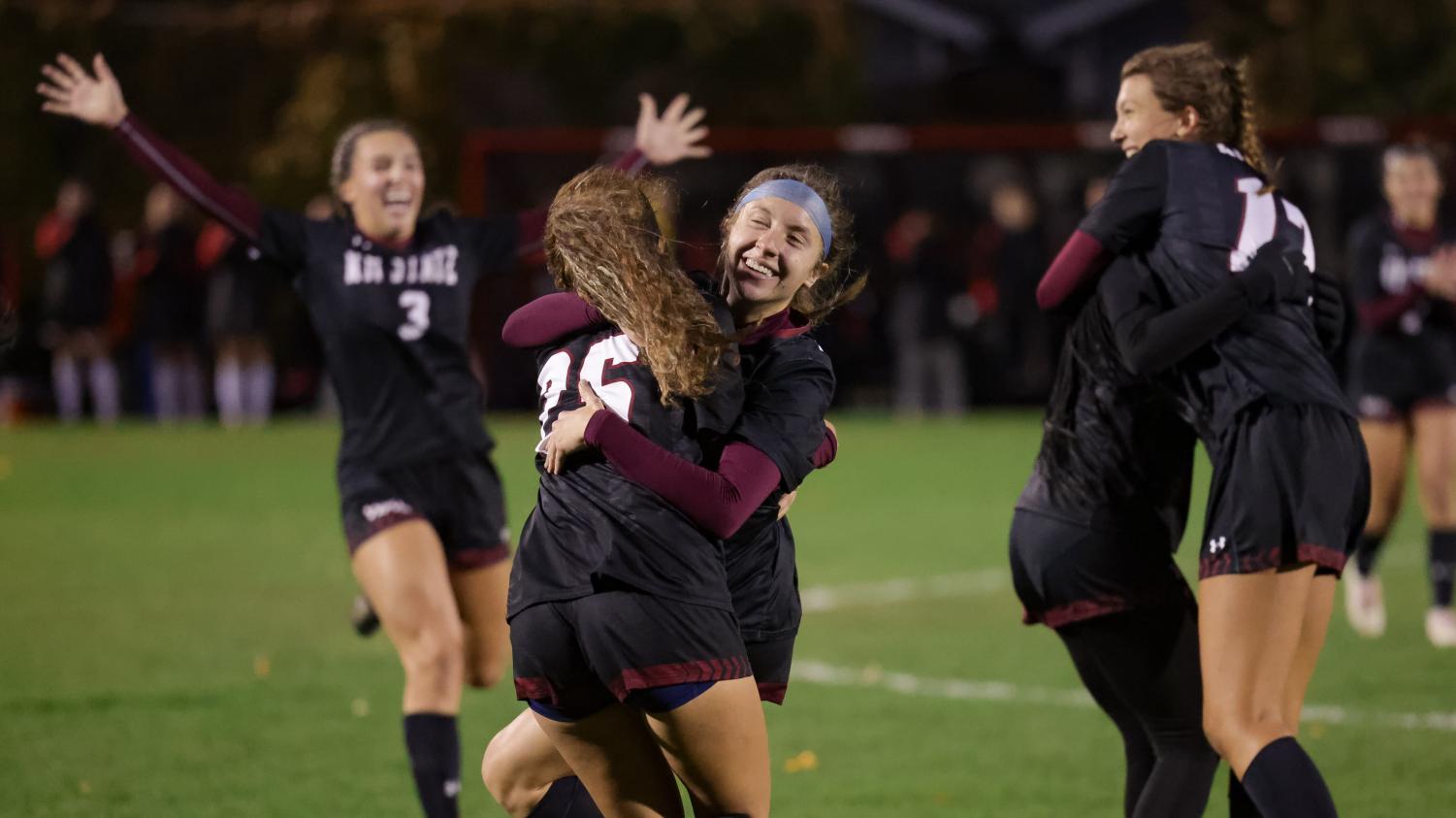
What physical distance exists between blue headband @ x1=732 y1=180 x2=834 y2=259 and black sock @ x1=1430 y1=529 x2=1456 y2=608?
644cm

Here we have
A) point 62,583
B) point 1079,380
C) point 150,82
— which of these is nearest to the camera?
point 1079,380

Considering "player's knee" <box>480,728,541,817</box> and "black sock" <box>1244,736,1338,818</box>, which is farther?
"player's knee" <box>480,728,541,817</box>

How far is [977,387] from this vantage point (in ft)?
75.6

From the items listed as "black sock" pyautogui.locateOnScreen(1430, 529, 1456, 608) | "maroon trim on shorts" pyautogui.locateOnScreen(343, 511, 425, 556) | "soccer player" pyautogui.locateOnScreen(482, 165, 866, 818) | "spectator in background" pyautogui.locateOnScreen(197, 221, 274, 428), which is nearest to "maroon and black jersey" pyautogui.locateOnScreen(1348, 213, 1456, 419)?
"black sock" pyautogui.locateOnScreen(1430, 529, 1456, 608)

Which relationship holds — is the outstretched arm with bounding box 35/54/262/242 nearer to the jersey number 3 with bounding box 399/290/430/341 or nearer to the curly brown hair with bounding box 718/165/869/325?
the jersey number 3 with bounding box 399/290/430/341

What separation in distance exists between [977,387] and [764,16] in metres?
9.16

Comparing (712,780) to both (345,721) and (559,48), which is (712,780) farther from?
(559,48)

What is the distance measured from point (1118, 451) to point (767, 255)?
1.20m

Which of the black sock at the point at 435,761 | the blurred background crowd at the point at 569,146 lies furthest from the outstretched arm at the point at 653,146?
the blurred background crowd at the point at 569,146

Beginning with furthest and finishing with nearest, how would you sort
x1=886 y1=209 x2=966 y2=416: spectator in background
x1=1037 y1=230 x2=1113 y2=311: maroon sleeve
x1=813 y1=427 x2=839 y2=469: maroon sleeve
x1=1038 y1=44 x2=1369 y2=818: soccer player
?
1. x1=886 y1=209 x2=966 y2=416: spectator in background
2. x1=1037 y1=230 x2=1113 y2=311: maroon sleeve
3. x1=1038 y1=44 x2=1369 y2=818: soccer player
4. x1=813 y1=427 x2=839 y2=469: maroon sleeve

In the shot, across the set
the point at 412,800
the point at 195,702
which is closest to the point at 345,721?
the point at 195,702

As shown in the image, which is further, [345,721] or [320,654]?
[320,654]

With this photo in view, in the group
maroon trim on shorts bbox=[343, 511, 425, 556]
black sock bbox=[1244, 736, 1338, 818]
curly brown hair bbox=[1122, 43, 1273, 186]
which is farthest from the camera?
maroon trim on shorts bbox=[343, 511, 425, 556]

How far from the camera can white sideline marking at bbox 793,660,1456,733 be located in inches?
318
